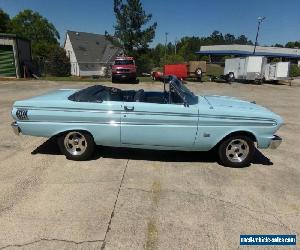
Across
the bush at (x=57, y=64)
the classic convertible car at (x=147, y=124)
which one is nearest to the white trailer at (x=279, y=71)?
the classic convertible car at (x=147, y=124)

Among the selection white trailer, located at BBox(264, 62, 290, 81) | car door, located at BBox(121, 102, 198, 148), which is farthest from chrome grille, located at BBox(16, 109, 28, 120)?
white trailer, located at BBox(264, 62, 290, 81)

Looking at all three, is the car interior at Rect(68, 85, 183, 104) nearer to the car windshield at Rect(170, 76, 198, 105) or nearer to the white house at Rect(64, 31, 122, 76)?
the car windshield at Rect(170, 76, 198, 105)

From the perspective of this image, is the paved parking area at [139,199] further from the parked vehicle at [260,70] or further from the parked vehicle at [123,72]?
the parked vehicle at [260,70]

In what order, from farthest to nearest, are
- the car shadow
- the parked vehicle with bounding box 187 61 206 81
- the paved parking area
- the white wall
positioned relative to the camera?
the white wall, the parked vehicle with bounding box 187 61 206 81, the car shadow, the paved parking area

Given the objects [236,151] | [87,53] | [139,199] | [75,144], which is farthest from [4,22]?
[139,199]

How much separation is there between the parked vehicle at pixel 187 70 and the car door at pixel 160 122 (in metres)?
22.3

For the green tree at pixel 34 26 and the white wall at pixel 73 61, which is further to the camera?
the green tree at pixel 34 26

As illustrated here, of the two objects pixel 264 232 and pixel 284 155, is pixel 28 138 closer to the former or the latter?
pixel 264 232

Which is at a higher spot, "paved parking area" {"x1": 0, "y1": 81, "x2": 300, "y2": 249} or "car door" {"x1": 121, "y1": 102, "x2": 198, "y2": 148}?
"car door" {"x1": 121, "y1": 102, "x2": 198, "y2": 148}

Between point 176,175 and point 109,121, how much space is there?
1.60 m

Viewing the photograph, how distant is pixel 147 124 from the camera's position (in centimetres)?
547

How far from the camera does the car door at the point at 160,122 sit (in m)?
5.43

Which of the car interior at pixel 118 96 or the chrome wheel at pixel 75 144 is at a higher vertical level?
the car interior at pixel 118 96

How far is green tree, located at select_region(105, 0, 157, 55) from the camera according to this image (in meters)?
35.6
